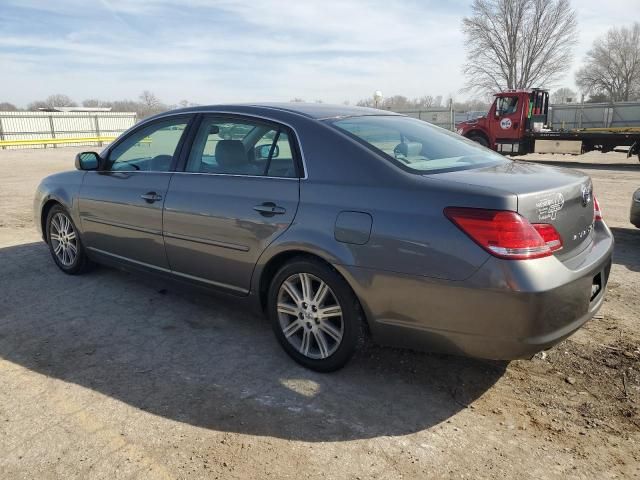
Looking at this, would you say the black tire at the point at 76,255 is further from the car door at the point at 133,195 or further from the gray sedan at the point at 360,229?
the gray sedan at the point at 360,229

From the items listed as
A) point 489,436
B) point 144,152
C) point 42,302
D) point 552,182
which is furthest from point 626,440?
point 42,302

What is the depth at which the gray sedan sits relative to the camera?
2.49 meters

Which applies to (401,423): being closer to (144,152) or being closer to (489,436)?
(489,436)

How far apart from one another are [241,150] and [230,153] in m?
0.11

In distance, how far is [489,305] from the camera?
2477 mm

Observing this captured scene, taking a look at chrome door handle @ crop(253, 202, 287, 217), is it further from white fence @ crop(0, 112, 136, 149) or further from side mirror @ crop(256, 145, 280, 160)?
white fence @ crop(0, 112, 136, 149)

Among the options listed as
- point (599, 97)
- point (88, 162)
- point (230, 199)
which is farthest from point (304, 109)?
point (599, 97)

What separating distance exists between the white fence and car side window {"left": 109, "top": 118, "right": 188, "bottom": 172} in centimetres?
2969

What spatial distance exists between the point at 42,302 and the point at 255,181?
235cm

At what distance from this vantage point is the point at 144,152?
432cm

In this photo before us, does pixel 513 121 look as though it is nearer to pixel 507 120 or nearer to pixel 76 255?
pixel 507 120

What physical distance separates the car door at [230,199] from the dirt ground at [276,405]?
1.05ft

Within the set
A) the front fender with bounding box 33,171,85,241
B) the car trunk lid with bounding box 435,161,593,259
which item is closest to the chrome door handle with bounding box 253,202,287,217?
the car trunk lid with bounding box 435,161,593,259

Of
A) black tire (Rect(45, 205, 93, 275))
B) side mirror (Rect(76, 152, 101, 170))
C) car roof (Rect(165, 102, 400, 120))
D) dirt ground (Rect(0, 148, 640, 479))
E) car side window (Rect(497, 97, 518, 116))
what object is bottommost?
dirt ground (Rect(0, 148, 640, 479))
